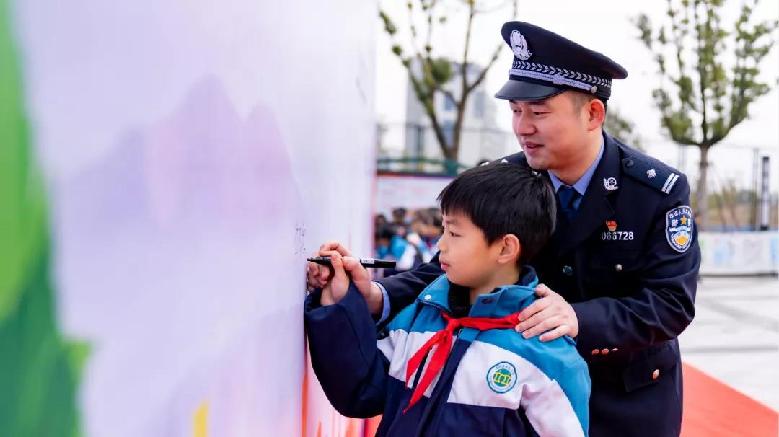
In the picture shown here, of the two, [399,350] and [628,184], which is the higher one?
[628,184]

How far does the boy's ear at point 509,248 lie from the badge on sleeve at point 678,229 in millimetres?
366

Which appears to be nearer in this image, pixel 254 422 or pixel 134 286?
pixel 134 286

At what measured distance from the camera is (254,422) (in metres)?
0.88

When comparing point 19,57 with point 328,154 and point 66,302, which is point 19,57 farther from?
point 328,154

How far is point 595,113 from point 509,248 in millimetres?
428

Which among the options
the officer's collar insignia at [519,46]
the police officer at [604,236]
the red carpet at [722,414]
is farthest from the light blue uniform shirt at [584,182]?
the red carpet at [722,414]

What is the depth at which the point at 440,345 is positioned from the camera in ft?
4.09

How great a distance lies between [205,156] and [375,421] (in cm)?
289

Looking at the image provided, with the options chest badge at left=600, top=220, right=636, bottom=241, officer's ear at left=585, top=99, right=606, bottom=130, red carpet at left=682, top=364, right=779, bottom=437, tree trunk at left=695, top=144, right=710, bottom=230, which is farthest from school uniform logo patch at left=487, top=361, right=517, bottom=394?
tree trunk at left=695, top=144, right=710, bottom=230

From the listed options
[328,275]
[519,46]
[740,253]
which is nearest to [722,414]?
[519,46]

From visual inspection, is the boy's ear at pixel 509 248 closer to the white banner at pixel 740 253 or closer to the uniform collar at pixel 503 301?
the uniform collar at pixel 503 301

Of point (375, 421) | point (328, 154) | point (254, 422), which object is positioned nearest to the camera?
point (254, 422)

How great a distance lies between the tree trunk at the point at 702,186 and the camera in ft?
44.7

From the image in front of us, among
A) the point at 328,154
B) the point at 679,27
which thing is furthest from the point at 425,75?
the point at 328,154
